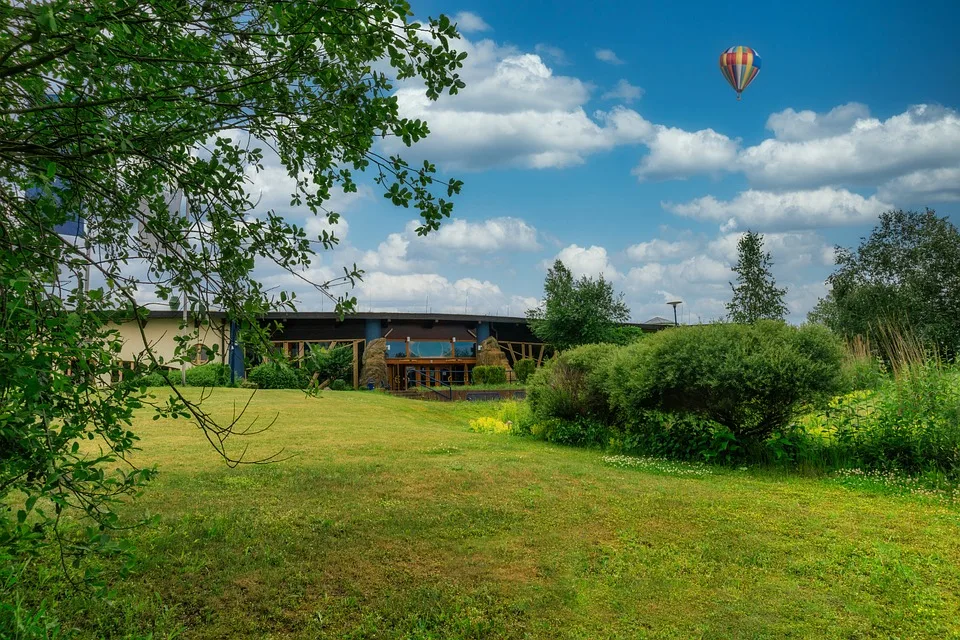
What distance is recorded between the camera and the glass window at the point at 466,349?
111 feet

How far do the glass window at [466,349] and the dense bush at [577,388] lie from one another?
66.2 feet

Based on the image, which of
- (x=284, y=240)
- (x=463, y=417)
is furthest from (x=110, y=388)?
(x=463, y=417)

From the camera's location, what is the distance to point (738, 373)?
31.3 ft

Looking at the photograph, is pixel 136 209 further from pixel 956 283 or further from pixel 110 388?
pixel 956 283

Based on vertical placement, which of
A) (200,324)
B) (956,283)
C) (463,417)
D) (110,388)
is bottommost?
(463,417)

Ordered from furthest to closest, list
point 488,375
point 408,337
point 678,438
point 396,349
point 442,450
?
point 408,337
point 396,349
point 488,375
point 678,438
point 442,450

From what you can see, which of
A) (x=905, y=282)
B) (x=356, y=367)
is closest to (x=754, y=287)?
(x=905, y=282)

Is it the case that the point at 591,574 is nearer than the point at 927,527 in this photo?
Yes

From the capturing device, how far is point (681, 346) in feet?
34.0

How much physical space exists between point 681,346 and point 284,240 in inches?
299

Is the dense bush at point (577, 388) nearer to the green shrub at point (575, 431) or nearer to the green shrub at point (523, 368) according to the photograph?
the green shrub at point (575, 431)

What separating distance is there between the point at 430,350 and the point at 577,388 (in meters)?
20.5

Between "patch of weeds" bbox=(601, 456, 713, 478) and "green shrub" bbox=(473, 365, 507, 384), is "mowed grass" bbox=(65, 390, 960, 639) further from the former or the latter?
"green shrub" bbox=(473, 365, 507, 384)

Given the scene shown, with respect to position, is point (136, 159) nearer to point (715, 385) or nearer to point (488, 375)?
point (715, 385)
